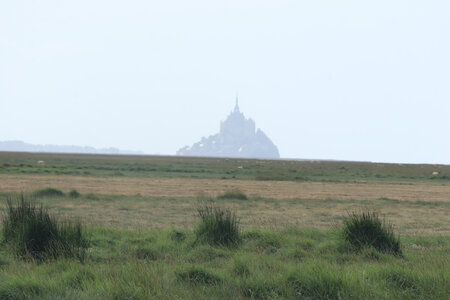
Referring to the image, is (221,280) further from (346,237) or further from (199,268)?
(346,237)

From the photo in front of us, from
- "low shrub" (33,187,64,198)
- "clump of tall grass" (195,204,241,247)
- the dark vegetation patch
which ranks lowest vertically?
"low shrub" (33,187,64,198)

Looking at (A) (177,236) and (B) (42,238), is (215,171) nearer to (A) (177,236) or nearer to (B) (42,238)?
(A) (177,236)

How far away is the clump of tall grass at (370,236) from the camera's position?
9.54m

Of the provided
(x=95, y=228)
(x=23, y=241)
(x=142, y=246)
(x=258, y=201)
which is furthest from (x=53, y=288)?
(x=258, y=201)

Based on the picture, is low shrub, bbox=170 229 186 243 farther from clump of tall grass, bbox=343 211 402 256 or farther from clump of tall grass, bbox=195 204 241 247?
clump of tall grass, bbox=343 211 402 256

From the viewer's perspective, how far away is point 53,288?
6.22 m

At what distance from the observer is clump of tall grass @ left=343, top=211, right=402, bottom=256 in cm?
954

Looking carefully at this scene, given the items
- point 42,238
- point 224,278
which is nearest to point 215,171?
point 42,238

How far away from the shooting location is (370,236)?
9.80 meters

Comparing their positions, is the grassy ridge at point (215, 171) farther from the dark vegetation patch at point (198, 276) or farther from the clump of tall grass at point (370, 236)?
the dark vegetation patch at point (198, 276)

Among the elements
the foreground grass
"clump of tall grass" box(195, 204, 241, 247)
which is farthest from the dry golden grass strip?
the foreground grass

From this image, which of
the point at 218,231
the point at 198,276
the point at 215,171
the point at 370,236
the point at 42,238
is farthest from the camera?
the point at 215,171

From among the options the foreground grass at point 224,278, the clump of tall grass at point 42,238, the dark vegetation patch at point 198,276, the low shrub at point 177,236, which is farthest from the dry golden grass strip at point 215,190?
the dark vegetation patch at point 198,276

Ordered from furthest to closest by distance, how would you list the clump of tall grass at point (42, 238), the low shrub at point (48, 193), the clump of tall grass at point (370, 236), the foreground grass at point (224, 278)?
1. the low shrub at point (48, 193)
2. the clump of tall grass at point (370, 236)
3. the clump of tall grass at point (42, 238)
4. the foreground grass at point (224, 278)
